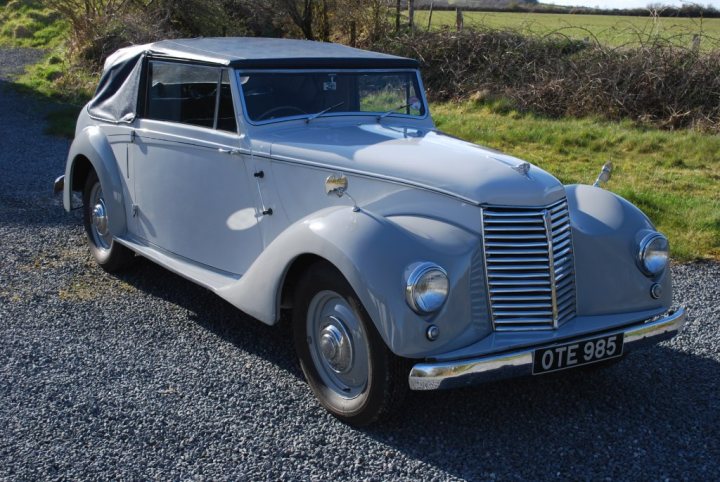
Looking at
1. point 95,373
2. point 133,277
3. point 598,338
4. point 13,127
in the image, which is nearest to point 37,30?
point 13,127

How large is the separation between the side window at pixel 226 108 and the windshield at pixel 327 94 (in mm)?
105

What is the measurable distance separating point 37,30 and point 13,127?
1349 cm

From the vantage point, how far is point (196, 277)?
15.5 ft

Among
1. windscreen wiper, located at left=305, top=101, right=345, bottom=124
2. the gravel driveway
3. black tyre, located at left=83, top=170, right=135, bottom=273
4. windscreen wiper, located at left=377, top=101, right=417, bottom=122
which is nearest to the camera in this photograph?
the gravel driveway

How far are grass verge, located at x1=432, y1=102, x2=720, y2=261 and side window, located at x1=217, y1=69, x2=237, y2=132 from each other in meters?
3.93

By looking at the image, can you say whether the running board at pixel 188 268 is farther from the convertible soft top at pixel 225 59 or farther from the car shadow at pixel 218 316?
the convertible soft top at pixel 225 59

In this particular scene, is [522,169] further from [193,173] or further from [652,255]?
[193,173]

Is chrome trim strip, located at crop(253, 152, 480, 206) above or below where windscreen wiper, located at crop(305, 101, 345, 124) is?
below

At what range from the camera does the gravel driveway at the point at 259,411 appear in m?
3.40

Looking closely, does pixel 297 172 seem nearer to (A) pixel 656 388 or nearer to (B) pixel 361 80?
(B) pixel 361 80

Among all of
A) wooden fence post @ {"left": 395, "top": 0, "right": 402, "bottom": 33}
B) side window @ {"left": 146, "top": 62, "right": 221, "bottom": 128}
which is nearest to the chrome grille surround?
side window @ {"left": 146, "top": 62, "right": 221, "bottom": 128}

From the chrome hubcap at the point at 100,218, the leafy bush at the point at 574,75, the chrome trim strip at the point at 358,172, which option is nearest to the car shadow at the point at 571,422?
the chrome trim strip at the point at 358,172

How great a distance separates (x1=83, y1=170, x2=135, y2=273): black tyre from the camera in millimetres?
5781

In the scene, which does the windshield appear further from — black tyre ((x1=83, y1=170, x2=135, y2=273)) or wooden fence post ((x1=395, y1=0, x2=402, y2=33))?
wooden fence post ((x1=395, y1=0, x2=402, y2=33))
